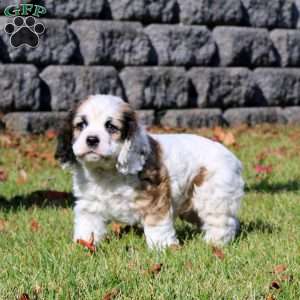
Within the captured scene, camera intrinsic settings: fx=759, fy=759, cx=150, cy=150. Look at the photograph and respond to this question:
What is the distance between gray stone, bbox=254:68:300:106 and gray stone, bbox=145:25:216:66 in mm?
1049

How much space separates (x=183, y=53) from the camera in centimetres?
1121

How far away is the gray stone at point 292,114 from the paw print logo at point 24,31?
4477mm

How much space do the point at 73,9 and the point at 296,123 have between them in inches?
168

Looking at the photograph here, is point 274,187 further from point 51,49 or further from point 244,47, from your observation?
point 244,47

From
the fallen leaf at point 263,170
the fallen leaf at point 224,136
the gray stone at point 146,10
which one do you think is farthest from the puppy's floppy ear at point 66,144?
the gray stone at point 146,10

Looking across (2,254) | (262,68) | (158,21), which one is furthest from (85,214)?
(262,68)

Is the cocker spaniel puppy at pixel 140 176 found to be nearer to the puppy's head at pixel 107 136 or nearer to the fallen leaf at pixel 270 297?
the puppy's head at pixel 107 136

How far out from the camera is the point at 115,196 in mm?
4836

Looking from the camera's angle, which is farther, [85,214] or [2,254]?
[85,214]

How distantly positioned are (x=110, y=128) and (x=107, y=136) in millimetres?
91

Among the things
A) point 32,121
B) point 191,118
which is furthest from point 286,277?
point 191,118

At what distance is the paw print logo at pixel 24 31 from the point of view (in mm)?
9719

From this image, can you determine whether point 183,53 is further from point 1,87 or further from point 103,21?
point 1,87

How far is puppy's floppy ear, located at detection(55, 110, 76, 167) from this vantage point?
495cm
